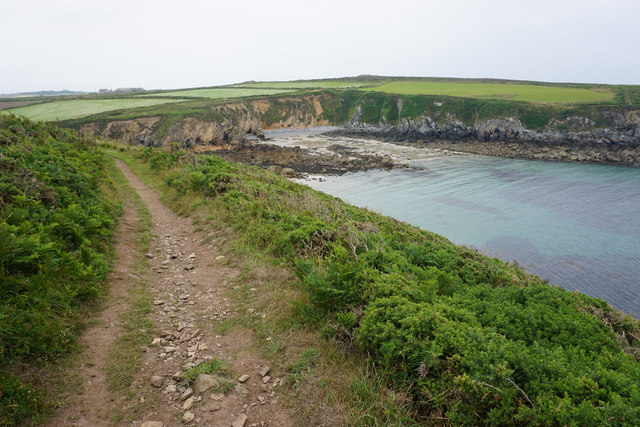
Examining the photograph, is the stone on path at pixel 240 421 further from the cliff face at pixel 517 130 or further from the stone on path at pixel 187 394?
the cliff face at pixel 517 130

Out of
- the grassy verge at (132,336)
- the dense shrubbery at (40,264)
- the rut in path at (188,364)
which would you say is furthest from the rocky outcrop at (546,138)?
the dense shrubbery at (40,264)

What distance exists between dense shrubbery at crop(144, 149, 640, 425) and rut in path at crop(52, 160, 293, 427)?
5.35 ft

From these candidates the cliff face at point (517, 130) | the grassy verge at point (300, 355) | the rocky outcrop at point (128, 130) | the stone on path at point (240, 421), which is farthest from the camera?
the cliff face at point (517, 130)

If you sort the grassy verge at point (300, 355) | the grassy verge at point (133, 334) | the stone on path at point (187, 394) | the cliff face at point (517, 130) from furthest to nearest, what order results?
the cliff face at point (517, 130) < the grassy verge at point (133, 334) < the stone on path at point (187, 394) < the grassy verge at point (300, 355)

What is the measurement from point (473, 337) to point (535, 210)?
1304 inches

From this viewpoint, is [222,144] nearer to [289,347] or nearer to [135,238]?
[135,238]

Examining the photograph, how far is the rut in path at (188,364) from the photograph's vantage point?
4.52 meters

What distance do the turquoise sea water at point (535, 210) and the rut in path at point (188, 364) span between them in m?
20.0

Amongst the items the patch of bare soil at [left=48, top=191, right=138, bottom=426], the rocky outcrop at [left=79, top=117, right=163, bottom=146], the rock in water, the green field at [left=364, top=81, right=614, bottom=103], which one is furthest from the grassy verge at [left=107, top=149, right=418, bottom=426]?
the green field at [left=364, top=81, right=614, bottom=103]

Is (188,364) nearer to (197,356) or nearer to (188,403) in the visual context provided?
(197,356)

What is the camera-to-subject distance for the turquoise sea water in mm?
20750

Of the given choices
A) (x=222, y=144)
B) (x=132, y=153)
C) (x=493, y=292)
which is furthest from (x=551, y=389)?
(x=222, y=144)

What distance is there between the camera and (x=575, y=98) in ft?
234

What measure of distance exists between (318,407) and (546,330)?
4.76 meters
